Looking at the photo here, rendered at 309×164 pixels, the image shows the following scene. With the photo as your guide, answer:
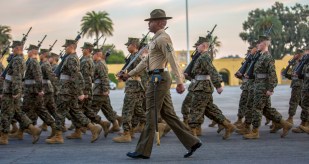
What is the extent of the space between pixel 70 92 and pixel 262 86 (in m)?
3.54

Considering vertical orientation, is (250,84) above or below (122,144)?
above

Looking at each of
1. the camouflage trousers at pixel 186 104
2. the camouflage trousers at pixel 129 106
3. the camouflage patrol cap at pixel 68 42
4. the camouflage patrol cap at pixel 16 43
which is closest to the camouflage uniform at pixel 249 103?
the camouflage trousers at pixel 186 104

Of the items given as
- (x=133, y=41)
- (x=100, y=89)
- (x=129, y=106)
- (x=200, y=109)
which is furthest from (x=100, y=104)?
(x=200, y=109)

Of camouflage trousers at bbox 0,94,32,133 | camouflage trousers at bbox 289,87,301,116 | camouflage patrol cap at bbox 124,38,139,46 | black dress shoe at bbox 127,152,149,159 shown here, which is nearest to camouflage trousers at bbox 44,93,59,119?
camouflage trousers at bbox 0,94,32,133

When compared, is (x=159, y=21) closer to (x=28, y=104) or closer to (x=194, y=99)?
(x=194, y=99)

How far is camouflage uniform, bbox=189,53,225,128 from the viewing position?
36.4 ft

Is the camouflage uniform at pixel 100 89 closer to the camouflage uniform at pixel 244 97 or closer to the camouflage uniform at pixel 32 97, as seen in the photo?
the camouflage uniform at pixel 32 97

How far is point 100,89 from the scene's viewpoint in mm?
12828

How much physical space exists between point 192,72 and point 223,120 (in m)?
1.10

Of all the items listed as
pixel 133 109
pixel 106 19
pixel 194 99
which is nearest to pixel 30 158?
pixel 133 109

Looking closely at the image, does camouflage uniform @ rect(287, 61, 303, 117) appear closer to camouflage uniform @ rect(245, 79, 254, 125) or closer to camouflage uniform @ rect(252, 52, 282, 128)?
camouflage uniform @ rect(245, 79, 254, 125)

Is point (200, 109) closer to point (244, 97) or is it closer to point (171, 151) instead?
point (171, 151)

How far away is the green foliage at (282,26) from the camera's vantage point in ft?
313

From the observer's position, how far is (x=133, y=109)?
36.9 ft
